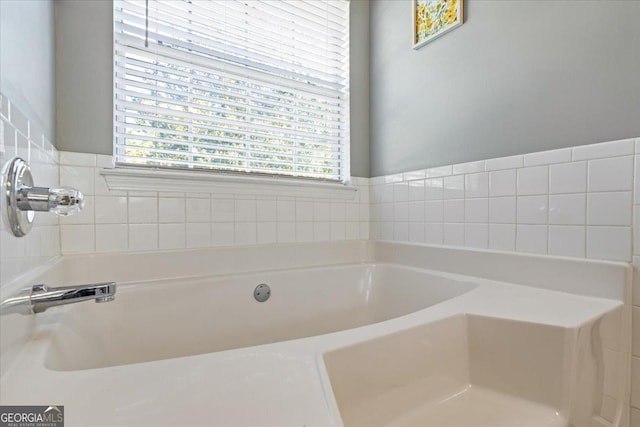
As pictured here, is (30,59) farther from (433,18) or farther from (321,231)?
(433,18)

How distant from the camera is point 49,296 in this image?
2.04 feet

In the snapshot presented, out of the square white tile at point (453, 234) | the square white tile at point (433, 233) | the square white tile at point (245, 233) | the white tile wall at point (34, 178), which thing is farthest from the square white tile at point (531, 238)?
the white tile wall at point (34, 178)

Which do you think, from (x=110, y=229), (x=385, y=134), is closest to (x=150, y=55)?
(x=110, y=229)

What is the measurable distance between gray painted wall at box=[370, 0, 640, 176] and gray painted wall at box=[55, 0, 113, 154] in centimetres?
136

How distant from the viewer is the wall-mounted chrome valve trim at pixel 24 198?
0.52 metres

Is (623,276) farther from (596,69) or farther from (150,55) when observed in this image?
(150,55)

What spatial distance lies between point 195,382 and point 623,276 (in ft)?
3.76

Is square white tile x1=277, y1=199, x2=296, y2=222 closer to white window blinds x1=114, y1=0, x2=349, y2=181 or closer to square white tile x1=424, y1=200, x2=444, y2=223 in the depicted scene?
white window blinds x1=114, y1=0, x2=349, y2=181

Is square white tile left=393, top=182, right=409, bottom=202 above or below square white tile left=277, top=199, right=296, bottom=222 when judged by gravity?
above

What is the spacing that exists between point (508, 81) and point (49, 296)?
1562 mm

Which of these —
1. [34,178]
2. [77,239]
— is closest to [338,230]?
[77,239]

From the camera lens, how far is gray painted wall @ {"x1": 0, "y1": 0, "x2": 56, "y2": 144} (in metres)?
0.63

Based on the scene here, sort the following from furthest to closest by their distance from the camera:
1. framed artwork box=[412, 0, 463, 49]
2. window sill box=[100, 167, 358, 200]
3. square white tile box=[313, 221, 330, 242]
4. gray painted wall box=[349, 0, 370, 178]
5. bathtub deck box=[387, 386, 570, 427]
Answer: gray painted wall box=[349, 0, 370, 178] < square white tile box=[313, 221, 330, 242] < framed artwork box=[412, 0, 463, 49] < window sill box=[100, 167, 358, 200] < bathtub deck box=[387, 386, 570, 427]

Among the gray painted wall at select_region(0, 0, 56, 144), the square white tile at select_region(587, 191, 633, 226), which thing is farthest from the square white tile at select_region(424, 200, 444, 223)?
the gray painted wall at select_region(0, 0, 56, 144)
